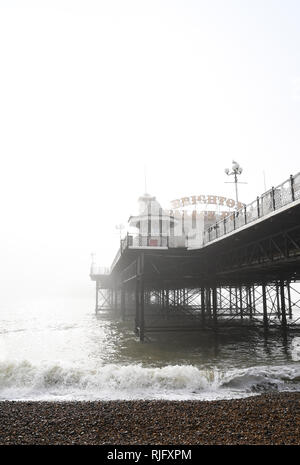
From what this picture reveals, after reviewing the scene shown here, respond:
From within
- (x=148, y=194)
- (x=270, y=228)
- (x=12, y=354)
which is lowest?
(x=12, y=354)

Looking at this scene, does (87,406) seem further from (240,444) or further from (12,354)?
(12,354)

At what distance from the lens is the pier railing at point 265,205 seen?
9844mm

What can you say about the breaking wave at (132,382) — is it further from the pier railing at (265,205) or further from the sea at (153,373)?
the pier railing at (265,205)

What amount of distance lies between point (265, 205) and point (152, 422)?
8296mm

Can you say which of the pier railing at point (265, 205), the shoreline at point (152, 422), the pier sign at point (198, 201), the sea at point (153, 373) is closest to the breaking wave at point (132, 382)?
the sea at point (153, 373)

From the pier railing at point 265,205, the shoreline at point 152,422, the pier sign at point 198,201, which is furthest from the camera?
the pier sign at point 198,201

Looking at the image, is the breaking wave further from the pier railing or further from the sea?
the pier railing

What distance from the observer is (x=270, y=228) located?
1296 cm

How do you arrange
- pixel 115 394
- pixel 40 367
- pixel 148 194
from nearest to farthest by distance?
pixel 115 394 < pixel 40 367 < pixel 148 194

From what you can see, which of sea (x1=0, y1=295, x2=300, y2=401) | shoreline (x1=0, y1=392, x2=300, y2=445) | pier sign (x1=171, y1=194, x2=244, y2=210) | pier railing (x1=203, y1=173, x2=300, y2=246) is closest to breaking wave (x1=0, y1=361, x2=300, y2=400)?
sea (x1=0, y1=295, x2=300, y2=401)

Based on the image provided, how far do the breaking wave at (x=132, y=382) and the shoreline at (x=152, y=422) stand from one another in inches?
66.6

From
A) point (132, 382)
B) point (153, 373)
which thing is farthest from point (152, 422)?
point (153, 373)
